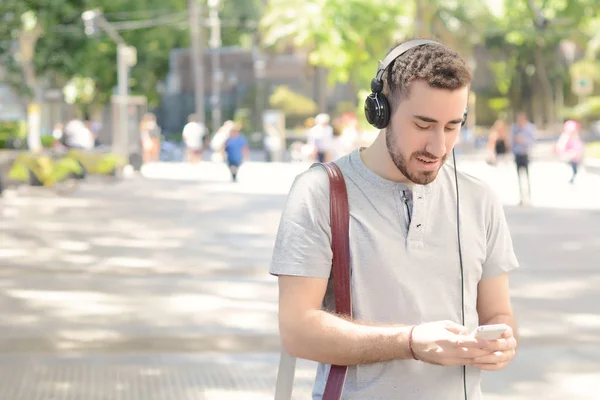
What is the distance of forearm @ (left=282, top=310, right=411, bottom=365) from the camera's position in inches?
107

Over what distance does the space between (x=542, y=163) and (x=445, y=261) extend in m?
42.0

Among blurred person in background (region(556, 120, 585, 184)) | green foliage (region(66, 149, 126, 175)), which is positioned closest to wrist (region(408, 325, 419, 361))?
blurred person in background (region(556, 120, 585, 184))

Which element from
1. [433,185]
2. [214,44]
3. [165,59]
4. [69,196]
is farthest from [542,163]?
[433,185]

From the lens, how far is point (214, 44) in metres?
70.2

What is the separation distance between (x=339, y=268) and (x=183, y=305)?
320 inches

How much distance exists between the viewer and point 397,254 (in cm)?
281

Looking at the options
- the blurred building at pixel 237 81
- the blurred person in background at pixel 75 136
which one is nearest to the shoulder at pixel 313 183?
the blurred person in background at pixel 75 136

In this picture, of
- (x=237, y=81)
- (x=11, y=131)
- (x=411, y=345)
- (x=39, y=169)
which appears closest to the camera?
(x=411, y=345)

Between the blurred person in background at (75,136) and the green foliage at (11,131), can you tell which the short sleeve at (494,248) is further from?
the blurred person in background at (75,136)

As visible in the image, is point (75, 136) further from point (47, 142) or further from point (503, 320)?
point (503, 320)

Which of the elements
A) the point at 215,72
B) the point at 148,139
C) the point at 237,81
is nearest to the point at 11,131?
the point at 148,139

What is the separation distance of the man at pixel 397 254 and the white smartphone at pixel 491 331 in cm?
9

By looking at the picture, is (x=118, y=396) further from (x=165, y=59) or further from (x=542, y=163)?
(x=165, y=59)

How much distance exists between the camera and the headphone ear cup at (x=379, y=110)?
2828mm
